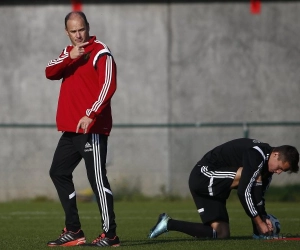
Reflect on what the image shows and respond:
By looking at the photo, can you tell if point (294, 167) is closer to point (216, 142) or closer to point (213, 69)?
point (216, 142)

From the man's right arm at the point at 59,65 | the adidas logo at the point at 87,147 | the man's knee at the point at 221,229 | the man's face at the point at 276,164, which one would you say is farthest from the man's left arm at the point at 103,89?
the man's knee at the point at 221,229

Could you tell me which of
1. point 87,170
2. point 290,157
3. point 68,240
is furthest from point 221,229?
point 87,170

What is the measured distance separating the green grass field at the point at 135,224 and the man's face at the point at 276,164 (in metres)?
0.79

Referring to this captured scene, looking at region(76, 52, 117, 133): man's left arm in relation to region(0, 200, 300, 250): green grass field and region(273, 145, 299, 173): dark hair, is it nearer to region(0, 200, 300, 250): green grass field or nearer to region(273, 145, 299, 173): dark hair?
region(0, 200, 300, 250): green grass field

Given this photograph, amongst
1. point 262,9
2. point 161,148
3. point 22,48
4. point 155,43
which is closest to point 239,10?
point 262,9

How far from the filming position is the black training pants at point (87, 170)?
927 cm

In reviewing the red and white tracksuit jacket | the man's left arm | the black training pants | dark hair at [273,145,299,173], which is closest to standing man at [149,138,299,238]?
dark hair at [273,145,299,173]

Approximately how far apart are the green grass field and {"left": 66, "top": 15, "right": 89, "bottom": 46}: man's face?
2.21 metres

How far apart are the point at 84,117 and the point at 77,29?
91cm

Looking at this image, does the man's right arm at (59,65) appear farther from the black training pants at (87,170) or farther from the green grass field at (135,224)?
the green grass field at (135,224)

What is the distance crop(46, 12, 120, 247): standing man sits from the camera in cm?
919

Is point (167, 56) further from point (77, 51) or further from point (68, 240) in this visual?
point (77, 51)

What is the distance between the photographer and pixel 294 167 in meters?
9.88

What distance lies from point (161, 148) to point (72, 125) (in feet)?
36.1
